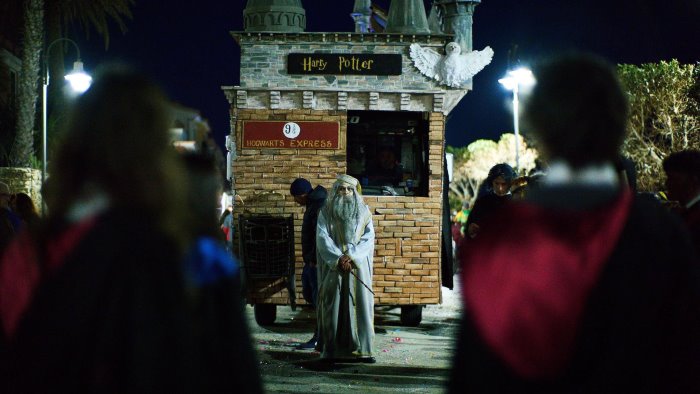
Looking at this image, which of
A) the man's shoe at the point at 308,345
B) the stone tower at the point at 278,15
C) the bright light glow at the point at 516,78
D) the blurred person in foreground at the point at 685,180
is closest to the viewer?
the blurred person in foreground at the point at 685,180

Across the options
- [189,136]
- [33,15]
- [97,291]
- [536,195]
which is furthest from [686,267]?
[189,136]

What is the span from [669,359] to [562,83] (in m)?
0.89

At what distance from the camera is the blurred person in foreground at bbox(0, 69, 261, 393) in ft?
8.28

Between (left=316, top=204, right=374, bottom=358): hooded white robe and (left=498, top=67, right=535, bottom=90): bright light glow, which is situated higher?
(left=498, top=67, right=535, bottom=90): bright light glow

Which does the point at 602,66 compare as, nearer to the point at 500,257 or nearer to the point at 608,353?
the point at 500,257

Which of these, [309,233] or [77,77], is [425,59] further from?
[77,77]

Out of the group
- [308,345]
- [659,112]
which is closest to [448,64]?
[308,345]

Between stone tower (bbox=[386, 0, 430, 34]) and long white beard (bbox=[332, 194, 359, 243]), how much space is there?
775 cm

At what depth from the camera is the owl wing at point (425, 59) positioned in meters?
14.4

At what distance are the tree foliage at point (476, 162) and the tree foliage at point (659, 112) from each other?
35996 mm

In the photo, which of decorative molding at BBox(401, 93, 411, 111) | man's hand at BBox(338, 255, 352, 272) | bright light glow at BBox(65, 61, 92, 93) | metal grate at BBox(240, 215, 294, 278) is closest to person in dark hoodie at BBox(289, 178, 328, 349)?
metal grate at BBox(240, 215, 294, 278)

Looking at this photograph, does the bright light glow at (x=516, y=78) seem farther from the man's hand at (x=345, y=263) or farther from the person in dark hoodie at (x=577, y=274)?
the person in dark hoodie at (x=577, y=274)

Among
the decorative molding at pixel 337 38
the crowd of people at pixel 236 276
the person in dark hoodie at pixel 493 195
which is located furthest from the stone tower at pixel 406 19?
the crowd of people at pixel 236 276

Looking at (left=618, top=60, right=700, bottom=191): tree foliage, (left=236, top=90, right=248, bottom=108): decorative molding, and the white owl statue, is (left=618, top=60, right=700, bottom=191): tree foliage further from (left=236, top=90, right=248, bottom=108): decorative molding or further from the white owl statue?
(left=236, top=90, right=248, bottom=108): decorative molding
